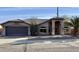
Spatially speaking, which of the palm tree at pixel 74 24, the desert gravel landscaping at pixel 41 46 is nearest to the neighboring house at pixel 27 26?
the desert gravel landscaping at pixel 41 46

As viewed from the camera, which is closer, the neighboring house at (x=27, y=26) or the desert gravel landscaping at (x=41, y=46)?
the desert gravel landscaping at (x=41, y=46)

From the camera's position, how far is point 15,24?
28547 mm

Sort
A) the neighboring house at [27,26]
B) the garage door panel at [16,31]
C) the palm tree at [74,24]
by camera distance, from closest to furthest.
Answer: the palm tree at [74,24] < the neighboring house at [27,26] < the garage door panel at [16,31]

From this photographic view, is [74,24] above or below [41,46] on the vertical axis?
above

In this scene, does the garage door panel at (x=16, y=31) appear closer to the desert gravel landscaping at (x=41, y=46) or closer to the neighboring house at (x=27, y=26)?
the neighboring house at (x=27, y=26)

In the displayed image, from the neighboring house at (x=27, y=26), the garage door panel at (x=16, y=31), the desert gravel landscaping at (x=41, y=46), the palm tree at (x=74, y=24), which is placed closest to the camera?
the desert gravel landscaping at (x=41, y=46)

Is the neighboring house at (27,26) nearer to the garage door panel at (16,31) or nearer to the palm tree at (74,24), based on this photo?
the garage door panel at (16,31)

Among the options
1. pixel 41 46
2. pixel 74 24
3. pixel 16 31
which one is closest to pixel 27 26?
pixel 16 31

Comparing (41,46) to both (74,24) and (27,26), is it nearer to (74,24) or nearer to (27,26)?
(74,24)

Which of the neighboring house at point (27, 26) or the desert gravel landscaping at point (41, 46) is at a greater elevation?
the neighboring house at point (27, 26)

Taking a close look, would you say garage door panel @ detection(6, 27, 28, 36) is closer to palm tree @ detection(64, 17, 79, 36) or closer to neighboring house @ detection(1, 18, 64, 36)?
neighboring house @ detection(1, 18, 64, 36)
